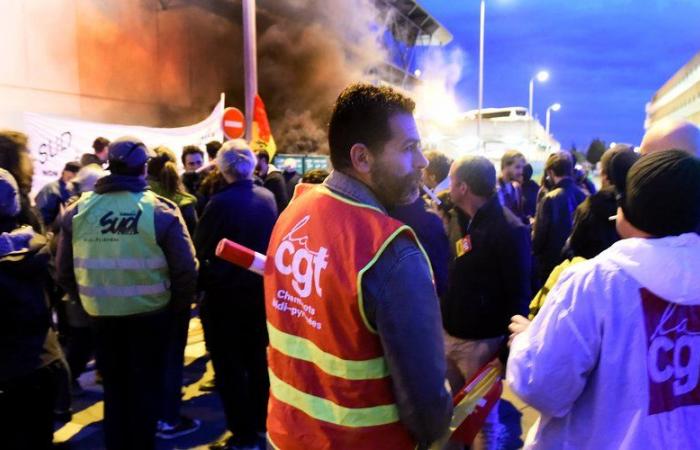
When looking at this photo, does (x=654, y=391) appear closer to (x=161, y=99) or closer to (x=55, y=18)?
(x=55, y=18)

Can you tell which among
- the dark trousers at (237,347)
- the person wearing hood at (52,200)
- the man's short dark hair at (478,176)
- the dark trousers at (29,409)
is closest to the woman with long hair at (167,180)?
the person wearing hood at (52,200)

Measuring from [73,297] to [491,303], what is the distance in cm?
251

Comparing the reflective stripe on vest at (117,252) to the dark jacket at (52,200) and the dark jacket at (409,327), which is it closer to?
the dark jacket at (52,200)

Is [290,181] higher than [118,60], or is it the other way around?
[118,60]

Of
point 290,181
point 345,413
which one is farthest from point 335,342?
point 290,181

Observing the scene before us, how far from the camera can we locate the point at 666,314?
57.3 inches

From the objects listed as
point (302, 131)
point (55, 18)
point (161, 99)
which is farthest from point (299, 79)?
point (55, 18)

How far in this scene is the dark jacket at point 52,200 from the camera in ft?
15.5

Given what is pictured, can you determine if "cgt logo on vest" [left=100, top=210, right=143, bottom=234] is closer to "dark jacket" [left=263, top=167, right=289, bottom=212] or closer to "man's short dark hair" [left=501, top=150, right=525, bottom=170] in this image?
"dark jacket" [left=263, top=167, right=289, bottom=212]

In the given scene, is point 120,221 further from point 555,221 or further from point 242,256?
point 555,221

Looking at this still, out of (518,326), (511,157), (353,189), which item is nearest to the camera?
(353,189)

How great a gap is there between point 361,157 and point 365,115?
4.7 inches

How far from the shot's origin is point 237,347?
372cm

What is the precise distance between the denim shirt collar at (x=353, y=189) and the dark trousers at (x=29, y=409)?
1845 millimetres
